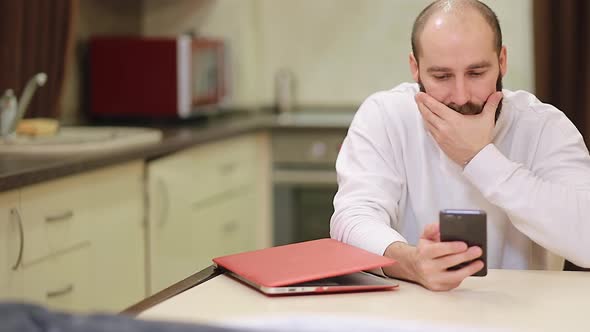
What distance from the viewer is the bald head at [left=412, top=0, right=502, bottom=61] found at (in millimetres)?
1818

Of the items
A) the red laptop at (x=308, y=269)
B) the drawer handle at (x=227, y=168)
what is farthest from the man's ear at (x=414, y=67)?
the drawer handle at (x=227, y=168)

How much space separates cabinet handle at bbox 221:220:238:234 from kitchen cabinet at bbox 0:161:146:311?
2.29 feet

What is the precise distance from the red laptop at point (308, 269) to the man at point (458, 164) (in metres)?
0.07

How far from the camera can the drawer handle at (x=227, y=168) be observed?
365cm

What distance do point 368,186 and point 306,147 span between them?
1975 mm

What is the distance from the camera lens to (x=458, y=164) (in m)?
1.88

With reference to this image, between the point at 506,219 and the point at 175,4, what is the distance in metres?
2.72

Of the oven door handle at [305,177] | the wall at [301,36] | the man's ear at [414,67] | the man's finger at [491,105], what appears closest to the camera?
the man's finger at [491,105]

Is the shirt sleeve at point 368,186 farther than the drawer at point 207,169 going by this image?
No

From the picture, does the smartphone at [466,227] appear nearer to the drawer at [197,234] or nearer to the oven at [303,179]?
the drawer at [197,234]

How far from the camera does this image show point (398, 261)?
5.19ft

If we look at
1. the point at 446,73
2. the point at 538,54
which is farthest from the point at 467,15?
the point at 538,54

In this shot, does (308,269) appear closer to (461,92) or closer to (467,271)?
(467,271)

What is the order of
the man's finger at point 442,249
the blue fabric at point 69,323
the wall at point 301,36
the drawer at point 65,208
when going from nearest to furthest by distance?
the blue fabric at point 69,323 → the man's finger at point 442,249 → the drawer at point 65,208 → the wall at point 301,36
